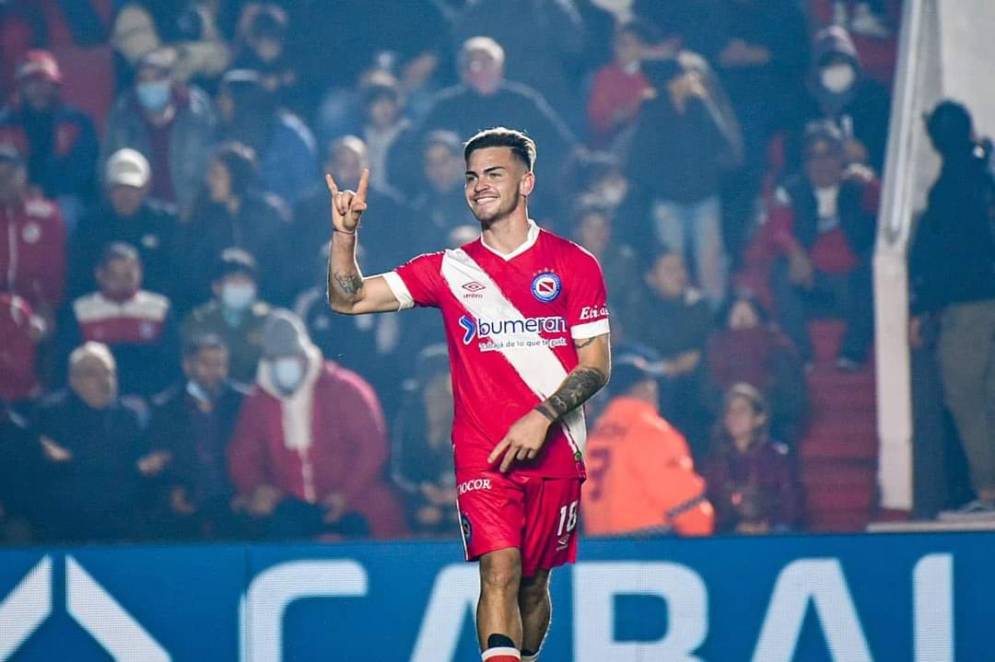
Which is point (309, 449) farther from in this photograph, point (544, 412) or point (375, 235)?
point (544, 412)

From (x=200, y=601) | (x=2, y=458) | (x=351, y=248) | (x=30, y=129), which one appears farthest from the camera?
(x=30, y=129)

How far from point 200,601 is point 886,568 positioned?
2912 mm

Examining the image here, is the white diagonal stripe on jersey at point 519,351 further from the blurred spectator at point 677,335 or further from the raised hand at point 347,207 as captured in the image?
the blurred spectator at point 677,335

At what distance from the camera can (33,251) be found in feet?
27.1

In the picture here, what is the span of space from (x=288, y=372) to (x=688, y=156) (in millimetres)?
2487

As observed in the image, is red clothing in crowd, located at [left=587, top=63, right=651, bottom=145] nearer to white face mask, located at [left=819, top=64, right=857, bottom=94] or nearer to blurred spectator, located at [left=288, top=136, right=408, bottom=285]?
white face mask, located at [left=819, top=64, right=857, bottom=94]

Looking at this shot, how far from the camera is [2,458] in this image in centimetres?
793

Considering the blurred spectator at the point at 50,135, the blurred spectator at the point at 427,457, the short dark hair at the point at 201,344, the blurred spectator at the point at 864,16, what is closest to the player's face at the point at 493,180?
the blurred spectator at the point at 427,457

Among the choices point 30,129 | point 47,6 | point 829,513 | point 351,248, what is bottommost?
point 829,513

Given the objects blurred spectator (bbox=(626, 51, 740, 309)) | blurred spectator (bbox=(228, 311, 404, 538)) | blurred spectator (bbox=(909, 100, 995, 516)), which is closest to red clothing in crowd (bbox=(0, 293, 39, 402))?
blurred spectator (bbox=(228, 311, 404, 538))

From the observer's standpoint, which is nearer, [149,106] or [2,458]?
[2,458]

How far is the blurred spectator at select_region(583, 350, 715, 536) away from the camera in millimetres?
7773

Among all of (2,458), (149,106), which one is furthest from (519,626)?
(149,106)

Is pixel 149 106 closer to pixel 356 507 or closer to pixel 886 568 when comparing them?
pixel 356 507
